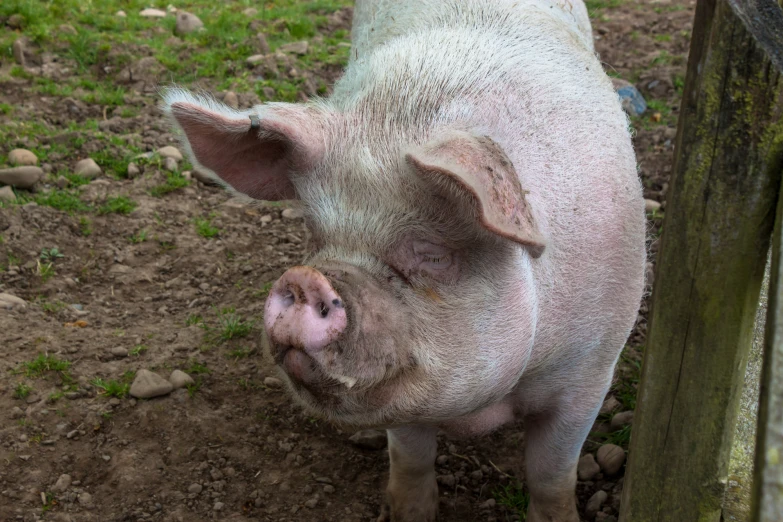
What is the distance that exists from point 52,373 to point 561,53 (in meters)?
2.77

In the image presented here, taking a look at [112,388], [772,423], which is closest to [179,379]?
[112,388]

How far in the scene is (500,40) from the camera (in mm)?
3203

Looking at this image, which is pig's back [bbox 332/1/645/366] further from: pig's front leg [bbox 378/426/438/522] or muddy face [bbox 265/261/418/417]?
pig's front leg [bbox 378/426/438/522]

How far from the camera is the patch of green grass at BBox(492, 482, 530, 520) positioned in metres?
3.86

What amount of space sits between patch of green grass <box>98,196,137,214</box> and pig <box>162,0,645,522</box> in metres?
2.66

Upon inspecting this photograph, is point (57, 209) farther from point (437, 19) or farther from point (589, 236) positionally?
point (589, 236)

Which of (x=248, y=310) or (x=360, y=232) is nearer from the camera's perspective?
(x=360, y=232)

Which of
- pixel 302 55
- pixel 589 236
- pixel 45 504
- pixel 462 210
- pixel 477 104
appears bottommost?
pixel 45 504

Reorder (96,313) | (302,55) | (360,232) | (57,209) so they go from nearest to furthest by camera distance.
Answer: (360,232), (96,313), (57,209), (302,55)

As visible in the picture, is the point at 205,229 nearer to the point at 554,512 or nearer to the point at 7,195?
the point at 7,195

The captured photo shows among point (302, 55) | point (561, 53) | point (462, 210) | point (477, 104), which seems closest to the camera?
point (462, 210)

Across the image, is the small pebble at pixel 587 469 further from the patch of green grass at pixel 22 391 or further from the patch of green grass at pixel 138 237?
the patch of green grass at pixel 138 237

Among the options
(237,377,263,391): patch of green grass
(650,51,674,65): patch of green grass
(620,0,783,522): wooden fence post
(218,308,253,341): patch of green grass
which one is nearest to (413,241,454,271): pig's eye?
(620,0,783,522): wooden fence post

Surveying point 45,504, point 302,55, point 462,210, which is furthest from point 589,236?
point 302,55
